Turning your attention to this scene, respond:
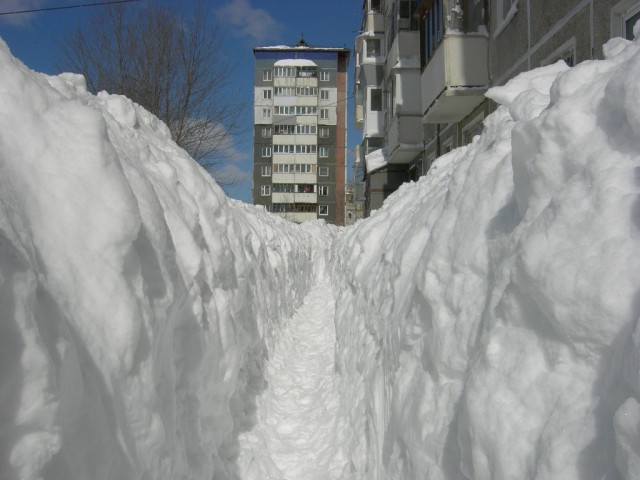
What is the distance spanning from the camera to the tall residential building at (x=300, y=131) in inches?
2101

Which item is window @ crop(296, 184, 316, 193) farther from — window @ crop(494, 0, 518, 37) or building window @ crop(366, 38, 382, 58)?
window @ crop(494, 0, 518, 37)

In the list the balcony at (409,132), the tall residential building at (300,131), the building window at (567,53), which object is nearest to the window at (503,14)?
the building window at (567,53)

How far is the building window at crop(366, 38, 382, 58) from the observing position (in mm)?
27203

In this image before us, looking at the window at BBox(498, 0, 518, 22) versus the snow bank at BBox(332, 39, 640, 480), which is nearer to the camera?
the snow bank at BBox(332, 39, 640, 480)

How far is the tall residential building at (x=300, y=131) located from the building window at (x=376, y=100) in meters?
26.6

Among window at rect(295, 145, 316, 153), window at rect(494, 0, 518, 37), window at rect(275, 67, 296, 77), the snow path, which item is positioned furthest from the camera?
window at rect(275, 67, 296, 77)

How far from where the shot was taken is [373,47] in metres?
27.4

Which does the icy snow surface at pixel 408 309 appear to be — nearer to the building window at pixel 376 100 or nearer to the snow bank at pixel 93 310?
the snow bank at pixel 93 310

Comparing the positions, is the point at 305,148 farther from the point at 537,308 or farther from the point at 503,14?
the point at 537,308

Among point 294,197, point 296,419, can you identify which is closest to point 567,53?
point 296,419

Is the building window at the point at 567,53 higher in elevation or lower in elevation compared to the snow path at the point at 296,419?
higher

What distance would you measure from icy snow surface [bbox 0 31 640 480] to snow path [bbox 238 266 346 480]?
194mm

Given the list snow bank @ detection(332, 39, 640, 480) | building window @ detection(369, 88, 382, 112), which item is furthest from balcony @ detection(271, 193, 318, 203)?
snow bank @ detection(332, 39, 640, 480)

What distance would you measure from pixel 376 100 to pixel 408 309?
24.5 m
